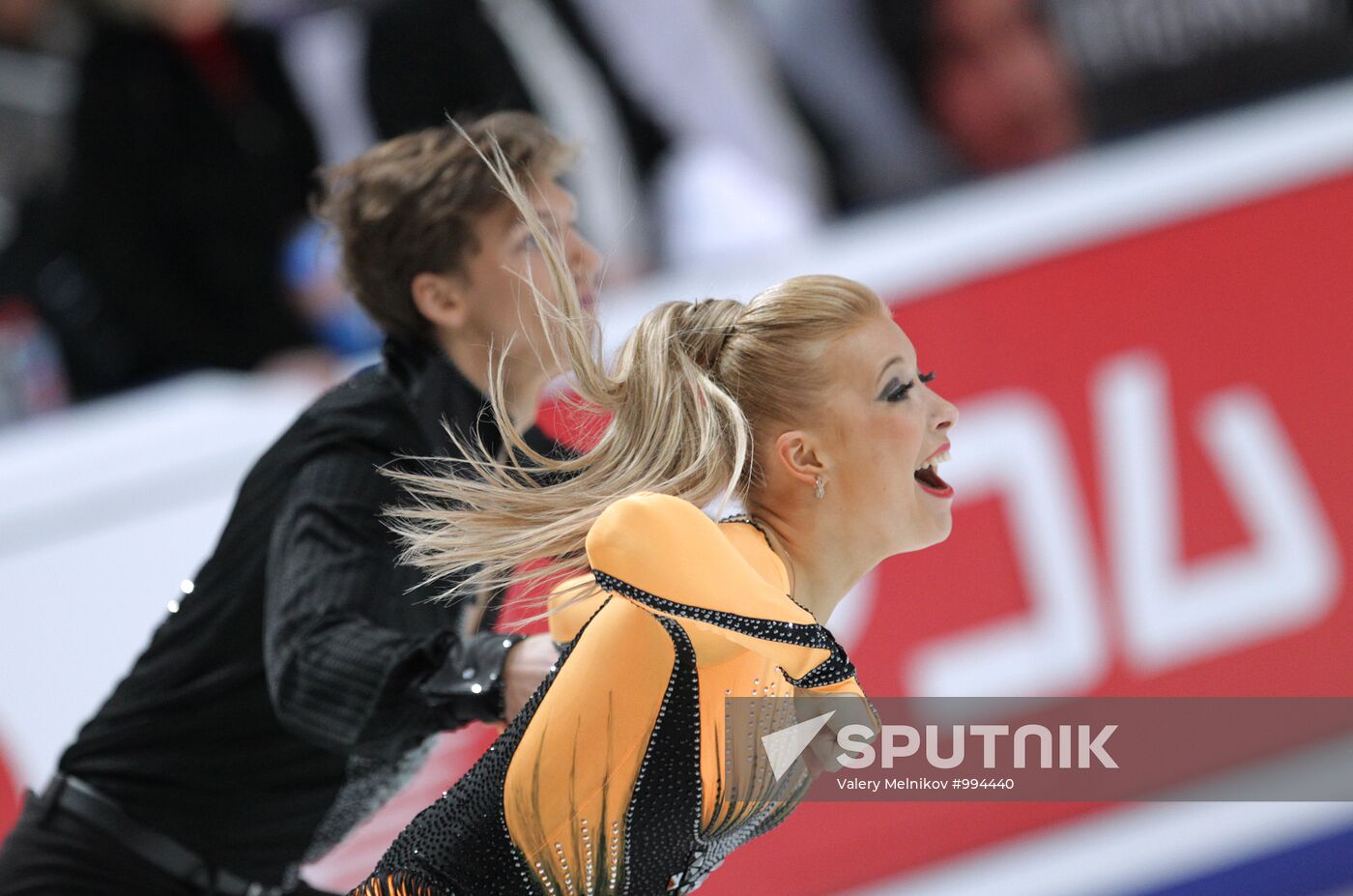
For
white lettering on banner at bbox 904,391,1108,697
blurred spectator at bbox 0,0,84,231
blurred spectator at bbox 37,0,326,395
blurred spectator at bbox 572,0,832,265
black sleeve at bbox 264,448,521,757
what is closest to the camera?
black sleeve at bbox 264,448,521,757

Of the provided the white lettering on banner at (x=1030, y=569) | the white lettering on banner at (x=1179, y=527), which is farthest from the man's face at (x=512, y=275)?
the white lettering on banner at (x=1179, y=527)

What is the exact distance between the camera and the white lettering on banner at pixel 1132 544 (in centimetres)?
375

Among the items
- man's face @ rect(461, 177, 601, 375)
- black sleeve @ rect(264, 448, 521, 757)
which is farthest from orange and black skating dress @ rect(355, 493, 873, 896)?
man's face @ rect(461, 177, 601, 375)

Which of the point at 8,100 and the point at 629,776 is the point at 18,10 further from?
the point at 629,776

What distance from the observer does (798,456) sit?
185cm

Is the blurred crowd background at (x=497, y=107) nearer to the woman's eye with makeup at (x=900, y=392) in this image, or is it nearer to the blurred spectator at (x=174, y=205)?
the blurred spectator at (x=174, y=205)

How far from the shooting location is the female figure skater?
63.6 inches

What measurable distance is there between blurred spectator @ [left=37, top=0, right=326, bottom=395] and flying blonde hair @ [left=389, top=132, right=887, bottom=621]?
2.38 m

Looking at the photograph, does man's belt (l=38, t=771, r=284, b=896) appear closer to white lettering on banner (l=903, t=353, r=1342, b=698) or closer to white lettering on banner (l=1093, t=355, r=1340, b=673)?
white lettering on banner (l=903, t=353, r=1342, b=698)

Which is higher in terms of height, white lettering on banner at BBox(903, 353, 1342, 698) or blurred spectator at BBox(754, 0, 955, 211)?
blurred spectator at BBox(754, 0, 955, 211)

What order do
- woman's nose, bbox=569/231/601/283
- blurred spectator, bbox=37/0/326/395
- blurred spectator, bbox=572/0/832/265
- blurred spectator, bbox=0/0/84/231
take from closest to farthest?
woman's nose, bbox=569/231/601/283
blurred spectator, bbox=37/0/326/395
blurred spectator, bbox=0/0/84/231
blurred spectator, bbox=572/0/832/265

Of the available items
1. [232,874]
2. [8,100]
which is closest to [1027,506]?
[232,874]

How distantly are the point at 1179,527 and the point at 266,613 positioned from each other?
2.32 metres

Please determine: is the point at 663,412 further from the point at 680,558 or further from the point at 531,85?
the point at 531,85
